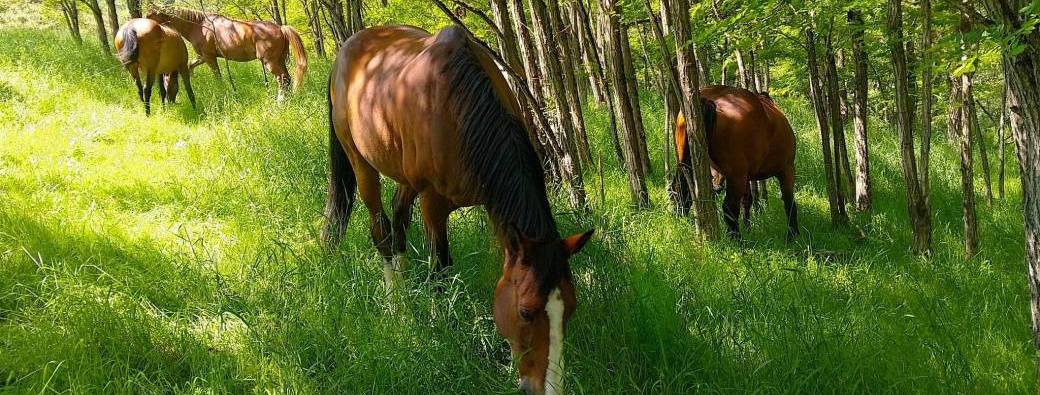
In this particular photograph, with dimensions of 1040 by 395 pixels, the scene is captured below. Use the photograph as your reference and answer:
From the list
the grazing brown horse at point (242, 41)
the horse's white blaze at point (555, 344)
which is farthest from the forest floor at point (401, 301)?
the grazing brown horse at point (242, 41)

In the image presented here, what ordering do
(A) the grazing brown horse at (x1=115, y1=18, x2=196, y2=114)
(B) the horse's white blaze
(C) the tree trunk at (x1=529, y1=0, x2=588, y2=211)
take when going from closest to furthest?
(B) the horse's white blaze, (C) the tree trunk at (x1=529, y1=0, x2=588, y2=211), (A) the grazing brown horse at (x1=115, y1=18, x2=196, y2=114)

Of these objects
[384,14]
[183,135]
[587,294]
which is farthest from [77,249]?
[384,14]

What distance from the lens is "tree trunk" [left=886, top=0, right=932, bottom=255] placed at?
4.35 metres

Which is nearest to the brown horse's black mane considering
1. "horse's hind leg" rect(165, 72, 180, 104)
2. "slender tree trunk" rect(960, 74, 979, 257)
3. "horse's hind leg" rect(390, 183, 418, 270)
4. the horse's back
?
"horse's hind leg" rect(390, 183, 418, 270)

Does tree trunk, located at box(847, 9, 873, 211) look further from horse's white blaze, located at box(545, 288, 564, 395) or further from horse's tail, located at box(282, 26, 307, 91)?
horse's tail, located at box(282, 26, 307, 91)

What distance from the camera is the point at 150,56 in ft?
28.8

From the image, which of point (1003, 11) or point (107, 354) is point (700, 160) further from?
point (107, 354)

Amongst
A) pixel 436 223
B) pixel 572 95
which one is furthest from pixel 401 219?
pixel 572 95

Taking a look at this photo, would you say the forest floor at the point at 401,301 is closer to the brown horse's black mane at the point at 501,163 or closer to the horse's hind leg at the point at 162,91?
the brown horse's black mane at the point at 501,163

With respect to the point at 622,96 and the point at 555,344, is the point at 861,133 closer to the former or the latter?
the point at 622,96

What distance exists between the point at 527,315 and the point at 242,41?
10069 millimetres

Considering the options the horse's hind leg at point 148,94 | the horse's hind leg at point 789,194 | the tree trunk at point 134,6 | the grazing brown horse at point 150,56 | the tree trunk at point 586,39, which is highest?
the tree trunk at point 134,6

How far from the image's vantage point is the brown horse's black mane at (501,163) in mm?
2791

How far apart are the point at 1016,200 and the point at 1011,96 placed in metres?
6.58
